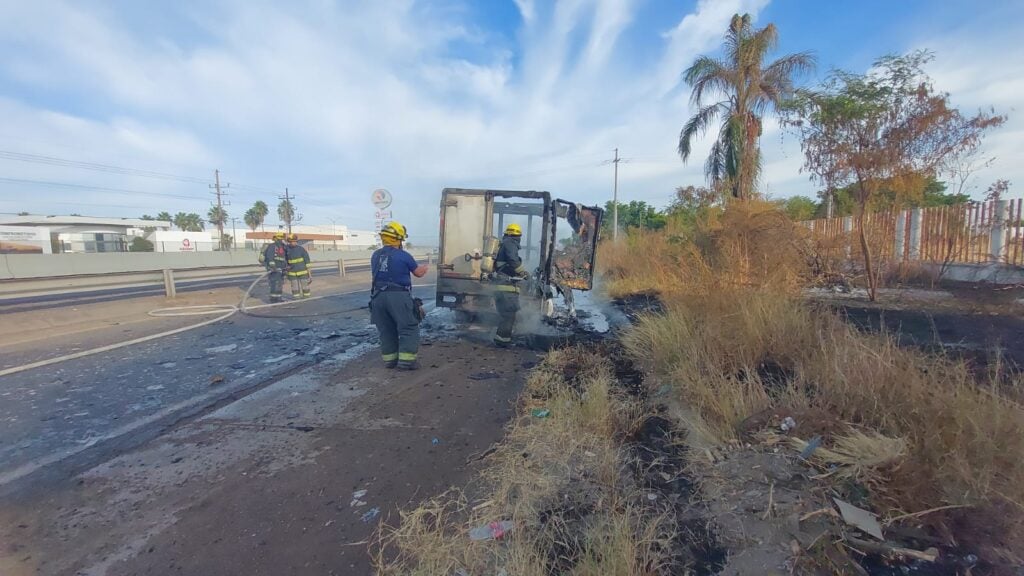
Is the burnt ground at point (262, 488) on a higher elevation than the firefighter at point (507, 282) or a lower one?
lower

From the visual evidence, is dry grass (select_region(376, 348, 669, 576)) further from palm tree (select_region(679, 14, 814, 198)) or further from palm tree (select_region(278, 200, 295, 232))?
palm tree (select_region(278, 200, 295, 232))

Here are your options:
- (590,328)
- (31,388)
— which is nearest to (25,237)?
(31,388)

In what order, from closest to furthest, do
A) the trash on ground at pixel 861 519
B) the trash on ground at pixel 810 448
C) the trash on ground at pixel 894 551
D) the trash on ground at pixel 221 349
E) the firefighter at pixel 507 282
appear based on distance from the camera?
1. the trash on ground at pixel 894 551
2. the trash on ground at pixel 861 519
3. the trash on ground at pixel 810 448
4. the trash on ground at pixel 221 349
5. the firefighter at pixel 507 282

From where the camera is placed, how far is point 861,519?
7.02ft

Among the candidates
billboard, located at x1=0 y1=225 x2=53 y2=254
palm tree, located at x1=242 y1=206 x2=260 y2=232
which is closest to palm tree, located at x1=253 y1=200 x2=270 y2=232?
palm tree, located at x1=242 y1=206 x2=260 y2=232

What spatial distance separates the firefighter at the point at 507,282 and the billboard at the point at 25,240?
127 feet

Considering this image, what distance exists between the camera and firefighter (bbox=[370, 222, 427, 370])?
5598 millimetres

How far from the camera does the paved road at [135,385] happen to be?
142 inches

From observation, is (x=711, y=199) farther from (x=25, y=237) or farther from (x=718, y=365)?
(x=25, y=237)

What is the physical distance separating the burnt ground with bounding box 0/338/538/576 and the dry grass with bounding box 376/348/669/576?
231mm

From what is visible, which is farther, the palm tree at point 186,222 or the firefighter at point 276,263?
the palm tree at point 186,222

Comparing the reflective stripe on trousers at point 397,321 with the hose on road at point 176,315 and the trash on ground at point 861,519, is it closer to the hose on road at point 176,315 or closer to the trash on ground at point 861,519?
the hose on road at point 176,315

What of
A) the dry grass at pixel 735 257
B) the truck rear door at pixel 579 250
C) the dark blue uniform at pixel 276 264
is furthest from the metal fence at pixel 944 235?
the dark blue uniform at pixel 276 264

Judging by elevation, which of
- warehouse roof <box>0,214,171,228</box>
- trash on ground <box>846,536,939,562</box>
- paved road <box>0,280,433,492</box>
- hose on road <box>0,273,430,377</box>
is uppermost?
warehouse roof <box>0,214,171,228</box>
